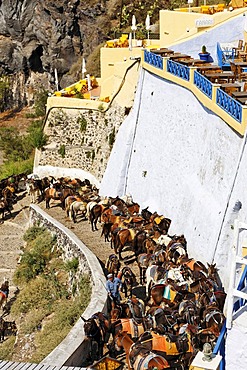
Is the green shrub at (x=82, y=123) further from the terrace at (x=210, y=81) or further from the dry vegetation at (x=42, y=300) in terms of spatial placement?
the dry vegetation at (x=42, y=300)

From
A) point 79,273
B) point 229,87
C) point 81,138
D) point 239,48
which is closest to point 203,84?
point 229,87

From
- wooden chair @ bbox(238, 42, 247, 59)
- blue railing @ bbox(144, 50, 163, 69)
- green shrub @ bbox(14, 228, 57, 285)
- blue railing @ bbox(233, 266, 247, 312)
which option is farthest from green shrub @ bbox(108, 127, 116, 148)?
blue railing @ bbox(233, 266, 247, 312)

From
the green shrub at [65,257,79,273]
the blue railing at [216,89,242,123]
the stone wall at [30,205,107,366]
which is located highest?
the blue railing at [216,89,242,123]

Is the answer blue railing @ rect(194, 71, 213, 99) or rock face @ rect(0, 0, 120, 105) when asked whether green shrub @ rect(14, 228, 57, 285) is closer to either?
blue railing @ rect(194, 71, 213, 99)

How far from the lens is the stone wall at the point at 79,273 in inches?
487

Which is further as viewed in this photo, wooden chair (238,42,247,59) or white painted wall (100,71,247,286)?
wooden chair (238,42,247,59)

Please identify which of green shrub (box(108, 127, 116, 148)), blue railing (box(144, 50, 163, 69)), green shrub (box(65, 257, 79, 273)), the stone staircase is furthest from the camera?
green shrub (box(108, 127, 116, 148))

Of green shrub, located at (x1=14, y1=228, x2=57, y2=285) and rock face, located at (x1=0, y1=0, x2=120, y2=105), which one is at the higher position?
rock face, located at (x1=0, y1=0, x2=120, y2=105)

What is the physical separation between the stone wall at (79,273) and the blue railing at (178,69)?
5.80 metres

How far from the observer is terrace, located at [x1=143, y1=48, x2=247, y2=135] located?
15344 millimetres

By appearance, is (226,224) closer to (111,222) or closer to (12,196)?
(111,222)

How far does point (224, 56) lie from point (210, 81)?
21.1 ft

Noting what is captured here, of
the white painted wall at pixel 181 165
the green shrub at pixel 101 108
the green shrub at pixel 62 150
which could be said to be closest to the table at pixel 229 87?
the white painted wall at pixel 181 165

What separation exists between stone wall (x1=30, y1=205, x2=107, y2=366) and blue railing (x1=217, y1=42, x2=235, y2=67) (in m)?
8.08
